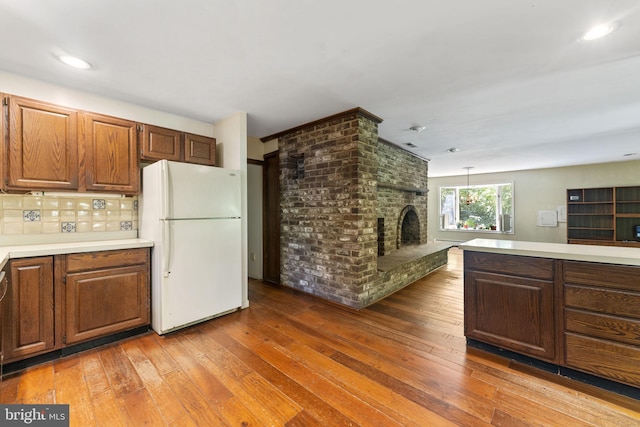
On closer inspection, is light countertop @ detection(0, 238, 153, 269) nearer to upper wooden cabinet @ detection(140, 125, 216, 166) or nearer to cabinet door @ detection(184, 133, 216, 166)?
upper wooden cabinet @ detection(140, 125, 216, 166)

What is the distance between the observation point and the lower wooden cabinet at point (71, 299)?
6.09 feet

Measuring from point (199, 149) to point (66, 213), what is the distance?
1.37 m

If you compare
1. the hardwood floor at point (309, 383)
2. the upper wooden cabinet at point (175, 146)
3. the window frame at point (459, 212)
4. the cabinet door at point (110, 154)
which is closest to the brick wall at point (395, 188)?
the hardwood floor at point (309, 383)

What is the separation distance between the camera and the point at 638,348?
157cm

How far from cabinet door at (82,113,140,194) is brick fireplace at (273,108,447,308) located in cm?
182

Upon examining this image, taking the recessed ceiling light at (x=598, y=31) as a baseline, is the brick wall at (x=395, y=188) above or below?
below

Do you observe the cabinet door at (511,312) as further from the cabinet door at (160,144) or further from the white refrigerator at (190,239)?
the cabinet door at (160,144)

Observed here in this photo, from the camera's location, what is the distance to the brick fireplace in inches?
117

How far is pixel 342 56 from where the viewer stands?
6.19 ft

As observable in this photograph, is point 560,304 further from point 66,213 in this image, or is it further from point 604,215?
point 604,215

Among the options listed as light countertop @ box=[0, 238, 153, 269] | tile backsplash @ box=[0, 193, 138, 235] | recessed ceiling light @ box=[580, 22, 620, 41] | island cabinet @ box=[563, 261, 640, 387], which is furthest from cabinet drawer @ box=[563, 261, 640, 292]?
tile backsplash @ box=[0, 193, 138, 235]

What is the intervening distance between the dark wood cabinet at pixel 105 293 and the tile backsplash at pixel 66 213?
586mm

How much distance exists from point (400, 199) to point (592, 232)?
5310 millimetres

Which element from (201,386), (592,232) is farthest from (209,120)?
(592,232)
